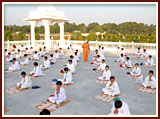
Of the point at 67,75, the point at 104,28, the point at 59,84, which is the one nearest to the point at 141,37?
the point at 104,28

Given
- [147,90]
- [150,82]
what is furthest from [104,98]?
[150,82]

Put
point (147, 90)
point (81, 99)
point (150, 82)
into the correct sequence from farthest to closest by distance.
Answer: point (150, 82)
point (147, 90)
point (81, 99)

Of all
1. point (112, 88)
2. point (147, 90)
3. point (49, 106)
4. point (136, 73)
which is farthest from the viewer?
point (136, 73)

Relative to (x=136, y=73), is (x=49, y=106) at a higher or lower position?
lower

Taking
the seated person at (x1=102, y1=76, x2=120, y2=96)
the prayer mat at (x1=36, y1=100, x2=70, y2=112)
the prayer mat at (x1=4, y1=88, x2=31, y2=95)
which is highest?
the seated person at (x1=102, y1=76, x2=120, y2=96)

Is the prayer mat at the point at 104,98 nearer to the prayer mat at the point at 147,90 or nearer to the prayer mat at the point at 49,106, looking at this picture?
the prayer mat at the point at 49,106

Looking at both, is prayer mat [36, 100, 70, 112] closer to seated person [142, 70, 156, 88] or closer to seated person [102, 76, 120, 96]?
seated person [102, 76, 120, 96]

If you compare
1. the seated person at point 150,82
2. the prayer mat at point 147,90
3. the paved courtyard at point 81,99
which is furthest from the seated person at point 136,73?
the prayer mat at point 147,90

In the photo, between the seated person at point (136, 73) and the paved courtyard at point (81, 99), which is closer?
the paved courtyard at point (81, 99)

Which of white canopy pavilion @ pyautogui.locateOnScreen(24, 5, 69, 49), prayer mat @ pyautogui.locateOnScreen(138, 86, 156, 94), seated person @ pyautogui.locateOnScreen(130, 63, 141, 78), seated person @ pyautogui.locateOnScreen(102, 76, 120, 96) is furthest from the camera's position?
white canopy pavilion @ pyautogui.locateOnScreen(24, 5, 69, 49)

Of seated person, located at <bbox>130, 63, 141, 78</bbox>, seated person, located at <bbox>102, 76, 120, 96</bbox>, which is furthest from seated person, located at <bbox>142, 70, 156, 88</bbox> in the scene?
seated person, located at <bbox>130, 63, 141, 78</bbox>

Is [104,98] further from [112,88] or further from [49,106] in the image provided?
[49,106]

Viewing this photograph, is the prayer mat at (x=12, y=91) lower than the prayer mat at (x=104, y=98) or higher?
higher

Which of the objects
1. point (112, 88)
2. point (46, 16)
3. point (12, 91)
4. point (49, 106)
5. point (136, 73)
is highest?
point (46, 16)
